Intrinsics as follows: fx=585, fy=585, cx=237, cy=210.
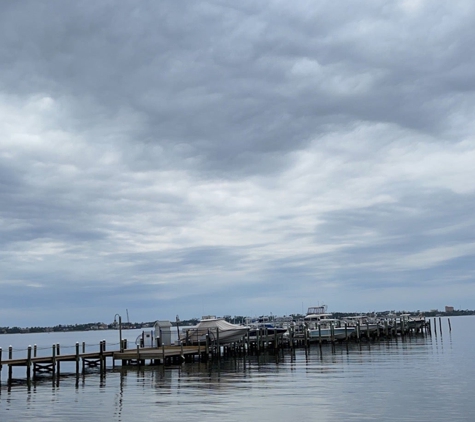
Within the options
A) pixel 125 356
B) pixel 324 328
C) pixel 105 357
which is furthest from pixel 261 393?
pixel 324 328

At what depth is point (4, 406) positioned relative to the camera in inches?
1179

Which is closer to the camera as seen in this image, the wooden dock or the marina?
the wooden dock

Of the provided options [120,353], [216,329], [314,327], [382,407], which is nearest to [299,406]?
[382,407]

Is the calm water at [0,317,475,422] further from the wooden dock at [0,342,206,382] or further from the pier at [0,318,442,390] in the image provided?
the pier at [0,318,442,390]

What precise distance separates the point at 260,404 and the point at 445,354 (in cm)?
3316

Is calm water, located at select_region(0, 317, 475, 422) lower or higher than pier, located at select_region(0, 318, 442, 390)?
lower

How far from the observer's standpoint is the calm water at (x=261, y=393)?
83.6ft

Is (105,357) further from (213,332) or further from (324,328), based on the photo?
(324,328)

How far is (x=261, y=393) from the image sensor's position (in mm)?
31312

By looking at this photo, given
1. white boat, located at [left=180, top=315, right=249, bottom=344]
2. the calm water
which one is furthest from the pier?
the calm water

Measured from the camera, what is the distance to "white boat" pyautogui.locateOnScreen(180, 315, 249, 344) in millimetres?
54906

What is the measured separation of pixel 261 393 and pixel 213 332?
24.7m

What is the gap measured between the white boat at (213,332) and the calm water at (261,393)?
22.7 feet

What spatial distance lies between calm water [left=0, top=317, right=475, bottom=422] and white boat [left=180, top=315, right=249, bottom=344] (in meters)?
6.93
